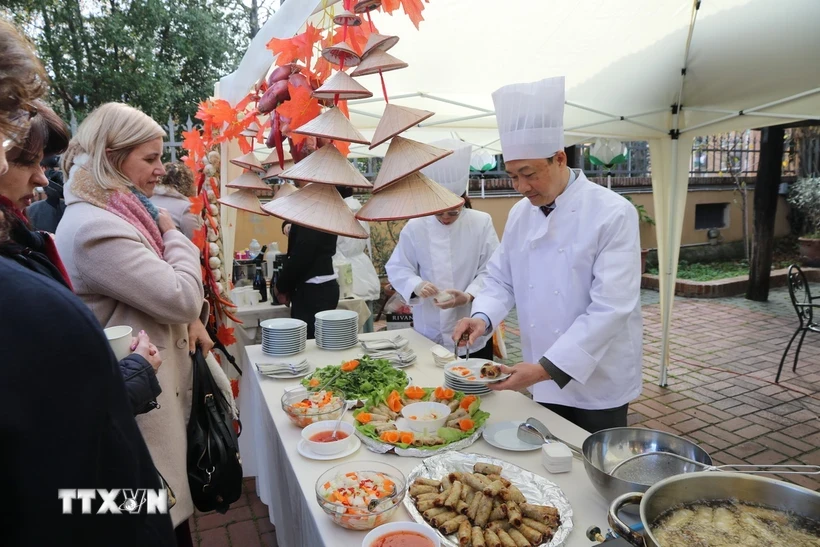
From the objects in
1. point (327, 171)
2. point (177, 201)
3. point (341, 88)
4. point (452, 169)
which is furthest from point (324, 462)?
point (177, 201)

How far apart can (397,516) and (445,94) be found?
4239 mm

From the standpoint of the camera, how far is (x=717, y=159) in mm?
12641

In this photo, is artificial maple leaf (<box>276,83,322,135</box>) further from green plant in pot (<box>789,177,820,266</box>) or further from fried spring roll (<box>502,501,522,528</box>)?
green plant in pot (<box>789,177,820,266</box>)

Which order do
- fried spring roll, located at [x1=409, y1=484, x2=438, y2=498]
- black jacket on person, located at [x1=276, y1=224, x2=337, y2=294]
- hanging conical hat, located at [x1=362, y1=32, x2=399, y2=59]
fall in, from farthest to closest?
black jacket on person, located at [x1=276, y1=224, x2=337, y2=294], hanging conical hat, located at [x1=362, y1=32, x2=399, y2=59], fried spring roll, located at [x1=409, y1=484, x2=438, y2=498]

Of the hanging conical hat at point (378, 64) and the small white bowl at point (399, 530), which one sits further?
the hanging conical hat at point (378, 64)

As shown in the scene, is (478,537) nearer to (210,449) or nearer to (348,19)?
(210,449)

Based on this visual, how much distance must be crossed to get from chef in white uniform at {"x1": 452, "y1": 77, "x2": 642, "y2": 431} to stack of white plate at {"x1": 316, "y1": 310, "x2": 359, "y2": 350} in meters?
0.87

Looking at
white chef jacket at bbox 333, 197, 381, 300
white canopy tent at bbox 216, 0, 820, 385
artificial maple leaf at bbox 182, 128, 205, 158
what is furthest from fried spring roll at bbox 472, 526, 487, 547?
white chef jacket at bbox 333, 197, 381, 300

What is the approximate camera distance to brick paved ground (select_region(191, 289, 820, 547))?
3047 millimetres

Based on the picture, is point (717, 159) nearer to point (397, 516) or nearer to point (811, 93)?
point (811, 93)

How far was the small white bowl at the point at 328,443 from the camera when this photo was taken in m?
1.68

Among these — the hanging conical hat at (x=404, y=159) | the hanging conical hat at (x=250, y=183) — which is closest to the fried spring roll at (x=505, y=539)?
the hanging conical hat at (x=404, y=159)

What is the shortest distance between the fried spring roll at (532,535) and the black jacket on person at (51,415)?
2.97 ft

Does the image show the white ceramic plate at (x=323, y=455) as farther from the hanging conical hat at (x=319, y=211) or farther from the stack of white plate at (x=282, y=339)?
the stack of white plate at (x=282, y=339)
